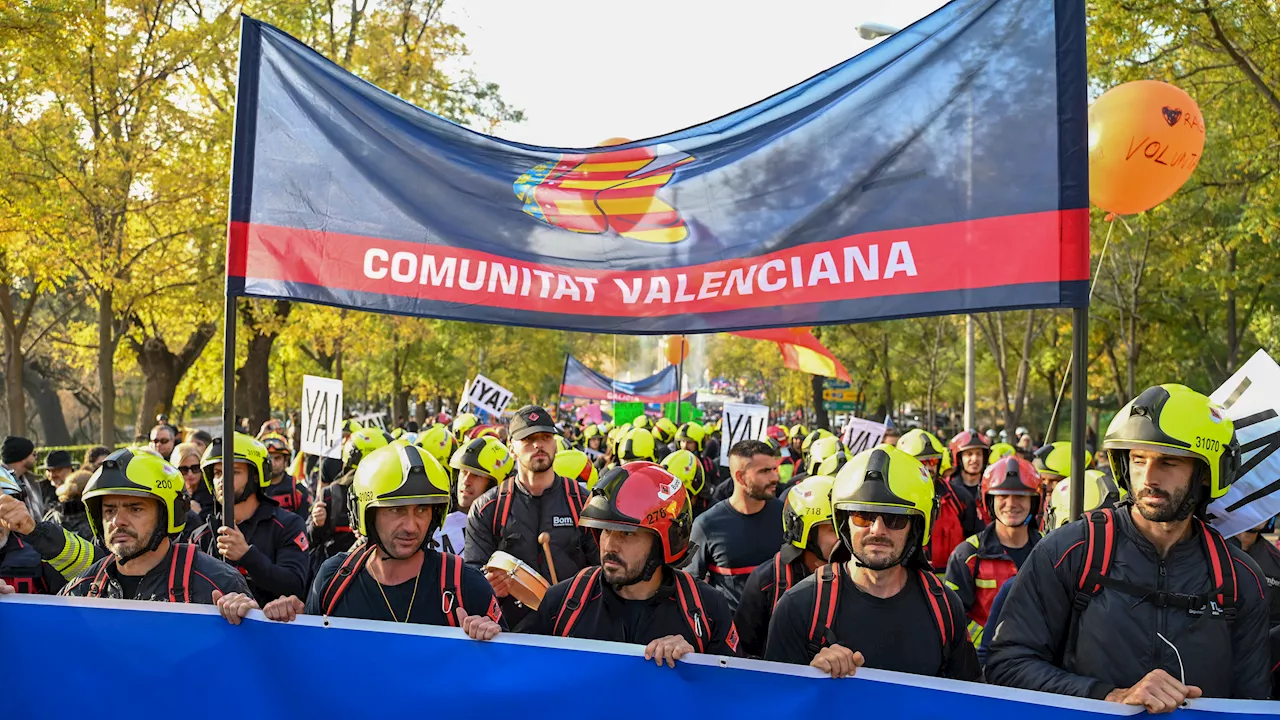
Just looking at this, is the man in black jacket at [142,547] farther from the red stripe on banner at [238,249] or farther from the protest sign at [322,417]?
the protest sign at [322,417]

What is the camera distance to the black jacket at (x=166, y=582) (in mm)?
4664

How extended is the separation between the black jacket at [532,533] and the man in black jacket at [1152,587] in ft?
12.6

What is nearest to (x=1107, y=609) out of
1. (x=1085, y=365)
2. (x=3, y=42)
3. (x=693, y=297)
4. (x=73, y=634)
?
(x=1085, y=365)

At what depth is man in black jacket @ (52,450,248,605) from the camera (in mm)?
4676

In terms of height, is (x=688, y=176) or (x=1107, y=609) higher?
(x=688, y=176)

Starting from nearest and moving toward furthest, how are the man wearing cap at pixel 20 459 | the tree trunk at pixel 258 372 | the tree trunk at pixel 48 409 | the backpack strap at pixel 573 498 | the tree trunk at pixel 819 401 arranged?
the backpack strap at pixel 573 498 < the man wearing cap at pixel 20 459 < the tree trunk at pixel 258 372 < the tree trunk at pixel 48 409 < the tree trunk at pixel 819 401

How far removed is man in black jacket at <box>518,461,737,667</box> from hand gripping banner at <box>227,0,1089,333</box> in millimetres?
1322

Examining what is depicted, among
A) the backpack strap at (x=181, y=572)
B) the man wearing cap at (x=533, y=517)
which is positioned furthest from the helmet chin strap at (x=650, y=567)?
the man wearing cap at (x=533, y=517)

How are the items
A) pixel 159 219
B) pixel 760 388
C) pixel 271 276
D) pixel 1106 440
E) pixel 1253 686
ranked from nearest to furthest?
pixel 1253 686 → pixel 1106 440 → pixel 271 276 → pixel 159 219 → pixel 760 388

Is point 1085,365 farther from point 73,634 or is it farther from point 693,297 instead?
point 73,634

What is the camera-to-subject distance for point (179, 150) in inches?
672

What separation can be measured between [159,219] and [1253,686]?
54.5 ft

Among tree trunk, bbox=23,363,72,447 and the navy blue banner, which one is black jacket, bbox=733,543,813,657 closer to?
the navy blue banner

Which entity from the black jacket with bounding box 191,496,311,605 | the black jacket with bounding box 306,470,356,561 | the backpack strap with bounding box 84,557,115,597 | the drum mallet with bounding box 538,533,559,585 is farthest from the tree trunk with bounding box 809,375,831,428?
the backpack strap with bounding box 84,557,115,597
